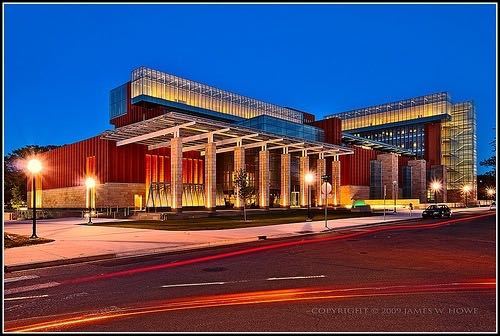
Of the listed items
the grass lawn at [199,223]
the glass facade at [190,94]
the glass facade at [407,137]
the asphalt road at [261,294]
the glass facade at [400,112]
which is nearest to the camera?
the asphalt road at [261,294]

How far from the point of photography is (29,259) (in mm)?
13297

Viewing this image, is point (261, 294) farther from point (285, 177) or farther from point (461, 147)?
point (461, 147)

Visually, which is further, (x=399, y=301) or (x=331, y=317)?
(x=399, y=301)

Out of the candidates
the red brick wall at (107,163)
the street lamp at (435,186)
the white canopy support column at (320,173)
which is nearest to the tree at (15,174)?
the red brick wall at (107,163)

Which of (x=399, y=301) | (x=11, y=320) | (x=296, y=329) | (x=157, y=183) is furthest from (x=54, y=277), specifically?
(x=157, y=183)

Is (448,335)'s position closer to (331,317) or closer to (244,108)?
(331,317)

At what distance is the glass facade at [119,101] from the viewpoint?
7394 cm

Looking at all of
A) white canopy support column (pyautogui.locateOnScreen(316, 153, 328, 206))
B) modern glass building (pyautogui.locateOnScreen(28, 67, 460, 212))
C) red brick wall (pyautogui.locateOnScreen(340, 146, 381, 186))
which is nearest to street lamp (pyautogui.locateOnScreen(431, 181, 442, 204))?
modern glass building (pyautogui.locateOnScreen(28, 67, 460, 212))

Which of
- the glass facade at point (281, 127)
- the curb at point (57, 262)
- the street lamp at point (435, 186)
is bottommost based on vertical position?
the curb at point (57, 262)

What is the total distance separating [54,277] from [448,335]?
9.94m

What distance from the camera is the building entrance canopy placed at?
41.8m

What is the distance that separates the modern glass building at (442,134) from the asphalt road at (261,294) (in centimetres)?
10931

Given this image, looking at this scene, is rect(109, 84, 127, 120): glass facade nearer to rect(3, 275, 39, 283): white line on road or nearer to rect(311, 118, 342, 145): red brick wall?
rect(311, 118, 342, 145): red brick wall

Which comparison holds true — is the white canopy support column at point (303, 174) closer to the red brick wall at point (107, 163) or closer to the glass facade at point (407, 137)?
the red brick wall at point (107, 163)
